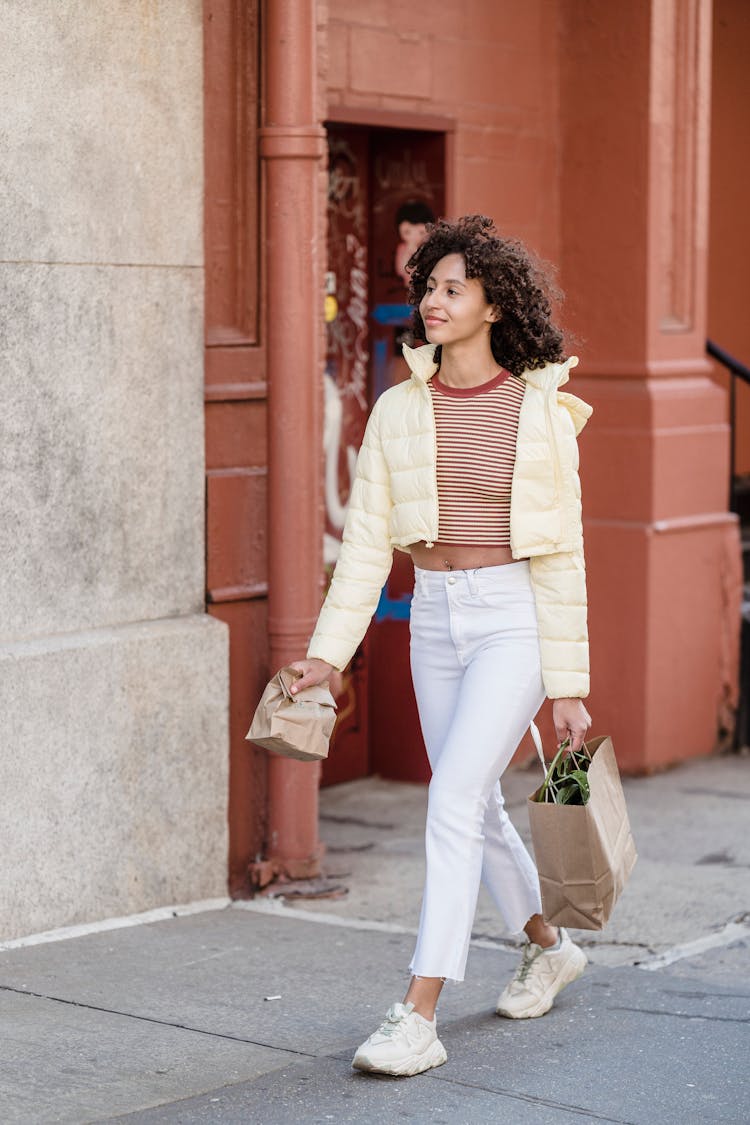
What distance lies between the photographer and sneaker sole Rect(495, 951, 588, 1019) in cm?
506

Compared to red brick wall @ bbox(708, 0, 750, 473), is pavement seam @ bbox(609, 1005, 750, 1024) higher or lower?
lower

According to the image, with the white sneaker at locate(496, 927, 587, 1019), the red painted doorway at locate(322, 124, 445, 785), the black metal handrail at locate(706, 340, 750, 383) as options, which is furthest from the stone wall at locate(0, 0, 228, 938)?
the black metal handrail at locate(706, 340, 750, 383)

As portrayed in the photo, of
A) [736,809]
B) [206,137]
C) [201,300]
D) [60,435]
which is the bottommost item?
[736,809]

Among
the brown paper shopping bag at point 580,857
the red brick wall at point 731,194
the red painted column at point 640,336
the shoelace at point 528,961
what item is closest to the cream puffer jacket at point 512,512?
the brown paper shopping bag at point 580,857

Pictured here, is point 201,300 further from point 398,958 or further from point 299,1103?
point 299,1103

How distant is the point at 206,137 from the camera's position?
6148 millimetres

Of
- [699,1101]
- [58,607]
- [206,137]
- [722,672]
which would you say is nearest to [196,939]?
[58,607]

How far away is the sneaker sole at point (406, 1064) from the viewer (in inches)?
178

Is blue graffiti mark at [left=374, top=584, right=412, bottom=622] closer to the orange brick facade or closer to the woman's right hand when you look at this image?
the orange brick facade

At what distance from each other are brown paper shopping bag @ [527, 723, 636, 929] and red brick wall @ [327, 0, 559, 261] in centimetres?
372

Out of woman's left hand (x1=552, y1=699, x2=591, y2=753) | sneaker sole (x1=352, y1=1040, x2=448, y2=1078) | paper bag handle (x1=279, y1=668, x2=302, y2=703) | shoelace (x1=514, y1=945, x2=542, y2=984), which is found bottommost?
sneaker sole (x1=352, y1=1040, x2=448, y2=1078)

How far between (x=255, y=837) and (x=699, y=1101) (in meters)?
2.32

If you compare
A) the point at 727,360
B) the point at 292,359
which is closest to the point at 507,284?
the point at 292,359

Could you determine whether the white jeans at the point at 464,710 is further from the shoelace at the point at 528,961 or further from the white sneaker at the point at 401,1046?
the shoelace at the point at 528,961
